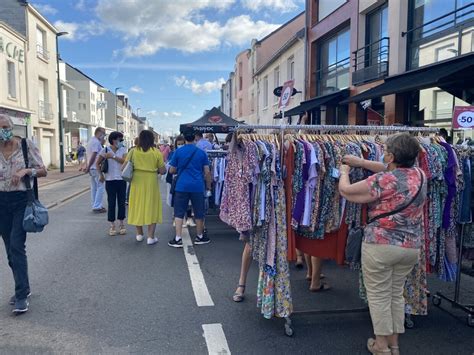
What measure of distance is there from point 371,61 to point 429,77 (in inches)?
187

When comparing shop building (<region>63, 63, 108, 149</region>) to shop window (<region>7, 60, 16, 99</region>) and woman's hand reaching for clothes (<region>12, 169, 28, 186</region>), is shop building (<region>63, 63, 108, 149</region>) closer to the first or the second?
shop window (<region>7, 60, 16, 99</region>)

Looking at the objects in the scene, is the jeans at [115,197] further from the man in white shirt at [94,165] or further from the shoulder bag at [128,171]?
the man in white shirt at [94,165]

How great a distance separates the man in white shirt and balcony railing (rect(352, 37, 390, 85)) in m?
8.40

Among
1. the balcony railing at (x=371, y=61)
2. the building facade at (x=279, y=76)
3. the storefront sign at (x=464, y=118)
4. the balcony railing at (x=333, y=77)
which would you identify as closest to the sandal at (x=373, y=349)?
the storefront sign at (x=464, y=118)

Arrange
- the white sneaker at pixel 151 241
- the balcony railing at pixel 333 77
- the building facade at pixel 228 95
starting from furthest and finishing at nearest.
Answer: the building facade at pixel 228 95, the balcony railing at pixel 333 77, the white sneaker at pixel 151 241

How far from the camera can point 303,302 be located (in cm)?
436

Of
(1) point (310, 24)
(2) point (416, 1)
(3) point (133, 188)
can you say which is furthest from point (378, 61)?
(3) point (133, 188)

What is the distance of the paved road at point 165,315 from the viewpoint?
3.39m

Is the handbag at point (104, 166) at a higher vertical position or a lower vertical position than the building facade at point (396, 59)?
lower

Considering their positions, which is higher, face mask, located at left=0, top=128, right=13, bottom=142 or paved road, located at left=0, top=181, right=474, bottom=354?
face mask, located at left=0, top=128, right=13, bottom=142

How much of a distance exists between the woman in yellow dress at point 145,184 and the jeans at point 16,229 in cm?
275

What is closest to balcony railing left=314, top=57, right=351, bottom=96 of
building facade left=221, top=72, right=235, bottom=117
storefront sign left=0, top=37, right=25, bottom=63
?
storefront sign left=0, top=37, right=25, bottom=63

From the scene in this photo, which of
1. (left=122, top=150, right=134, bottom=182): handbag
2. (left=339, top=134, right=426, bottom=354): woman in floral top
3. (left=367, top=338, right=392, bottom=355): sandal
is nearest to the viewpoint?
(left=339, top=134, right=426, bottom=354): woman in floral top

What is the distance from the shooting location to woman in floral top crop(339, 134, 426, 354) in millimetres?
2898
